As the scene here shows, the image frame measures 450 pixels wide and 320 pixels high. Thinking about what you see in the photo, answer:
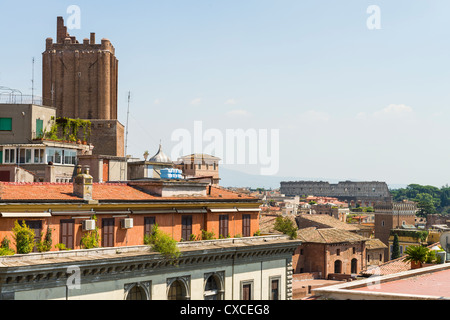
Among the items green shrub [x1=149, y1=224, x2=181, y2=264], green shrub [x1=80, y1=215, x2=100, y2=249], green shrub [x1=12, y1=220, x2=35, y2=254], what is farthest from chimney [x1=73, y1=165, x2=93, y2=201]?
green shrub [x1=149, y1=224, x2=181, y2=264]

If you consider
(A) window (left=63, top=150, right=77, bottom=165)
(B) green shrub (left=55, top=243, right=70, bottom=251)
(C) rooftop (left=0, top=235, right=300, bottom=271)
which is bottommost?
(C) rooftop (left=0, top=235, right=300, bottom=271)

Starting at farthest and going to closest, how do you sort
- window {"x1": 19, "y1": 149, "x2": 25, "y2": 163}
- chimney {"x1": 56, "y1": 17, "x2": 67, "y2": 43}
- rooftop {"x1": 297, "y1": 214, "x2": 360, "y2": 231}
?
rooftop {"x1": 297, "y1": 214, "x2": 360, "y2": 231}
chimney {"x1": 56, "y1": 17, "x2": 67, "y2": 43}
window {"x1": 19, "y1": 149, "x2": 25, "y2": 163}

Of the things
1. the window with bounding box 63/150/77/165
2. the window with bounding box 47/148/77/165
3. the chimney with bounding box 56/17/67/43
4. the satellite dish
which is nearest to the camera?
the satellite dish

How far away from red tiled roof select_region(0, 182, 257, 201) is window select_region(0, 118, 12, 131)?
49.3 feet

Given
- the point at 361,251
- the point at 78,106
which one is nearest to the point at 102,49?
the point at 78,106

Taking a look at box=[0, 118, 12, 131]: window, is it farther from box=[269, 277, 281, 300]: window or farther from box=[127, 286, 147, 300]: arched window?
box=[269, 277, 281, 300]: window

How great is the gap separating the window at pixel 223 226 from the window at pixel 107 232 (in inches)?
308

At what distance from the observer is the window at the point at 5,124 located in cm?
4588

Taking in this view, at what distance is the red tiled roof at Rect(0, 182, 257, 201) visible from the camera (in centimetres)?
2764

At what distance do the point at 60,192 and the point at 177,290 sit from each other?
7.71 meters

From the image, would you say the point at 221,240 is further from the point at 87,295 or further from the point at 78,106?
the point at 78,106

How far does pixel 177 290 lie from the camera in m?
31.6

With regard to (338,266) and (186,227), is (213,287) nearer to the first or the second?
(186,227)
